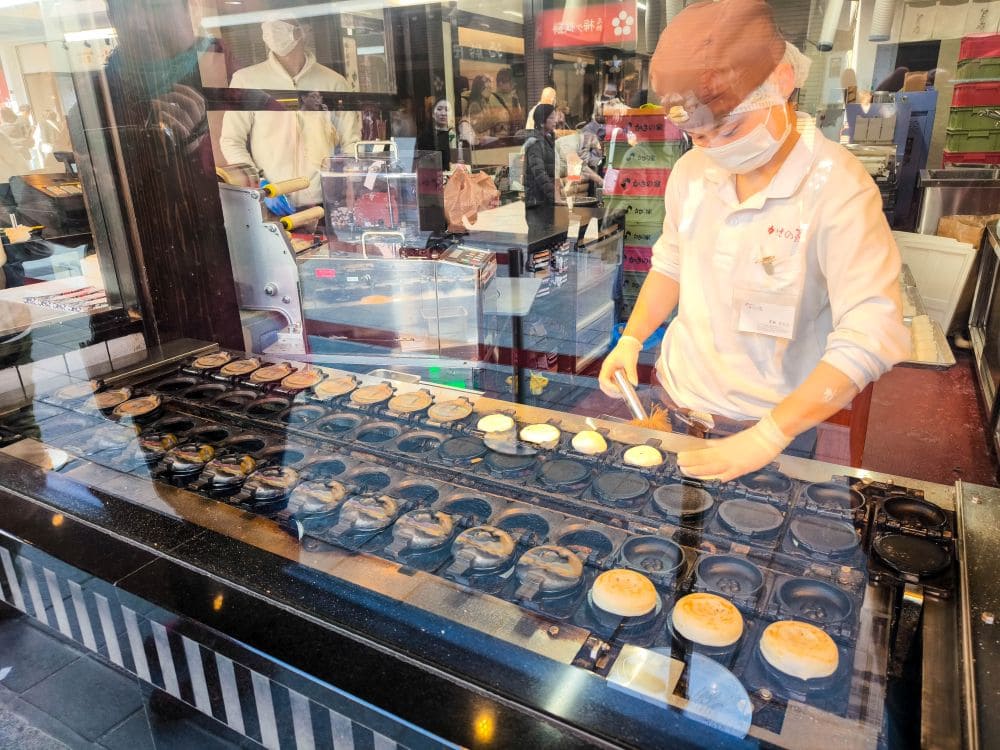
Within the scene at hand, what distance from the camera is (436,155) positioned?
104 inches

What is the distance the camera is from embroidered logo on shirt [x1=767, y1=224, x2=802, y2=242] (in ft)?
3.89

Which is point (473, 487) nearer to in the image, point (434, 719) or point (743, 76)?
point (434, 719)

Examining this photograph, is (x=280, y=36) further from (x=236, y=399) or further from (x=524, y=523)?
(x=524, y=523)

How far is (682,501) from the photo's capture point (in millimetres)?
1113

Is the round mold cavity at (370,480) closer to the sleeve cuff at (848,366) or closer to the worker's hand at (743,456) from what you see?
the worker's hand at (743,456)

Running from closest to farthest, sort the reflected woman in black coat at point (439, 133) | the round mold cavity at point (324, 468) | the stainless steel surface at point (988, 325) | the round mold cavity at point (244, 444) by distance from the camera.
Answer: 1. the round mold cavity at point (324, 468)
2. the round mold cavity at point (244, 444)
3. the reflected woman in black coat at point (439, 133)
4. the stainless steel surface at point (988, 325)

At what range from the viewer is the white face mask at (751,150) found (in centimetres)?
112

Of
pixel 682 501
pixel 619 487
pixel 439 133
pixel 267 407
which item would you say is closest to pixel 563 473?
pixel 619 487

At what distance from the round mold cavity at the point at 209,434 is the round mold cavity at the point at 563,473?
0.71m

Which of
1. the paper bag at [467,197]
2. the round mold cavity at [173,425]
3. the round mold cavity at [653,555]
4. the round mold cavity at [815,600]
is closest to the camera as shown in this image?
the round mold cavity at [815,600]

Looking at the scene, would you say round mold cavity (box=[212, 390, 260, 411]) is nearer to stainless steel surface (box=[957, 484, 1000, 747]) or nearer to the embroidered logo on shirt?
the embroidered logo on shirt

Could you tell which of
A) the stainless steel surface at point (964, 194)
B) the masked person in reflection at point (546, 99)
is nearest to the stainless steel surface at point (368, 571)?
the masked person in reflection at point (546, 99)

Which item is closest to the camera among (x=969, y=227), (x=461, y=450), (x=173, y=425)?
(x=461, y=450)

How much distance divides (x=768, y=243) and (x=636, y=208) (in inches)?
55.0
